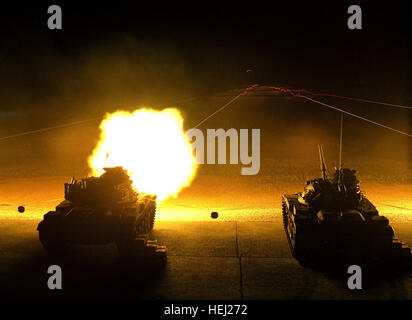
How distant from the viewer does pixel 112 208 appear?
8.00m

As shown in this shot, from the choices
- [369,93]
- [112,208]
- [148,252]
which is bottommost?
[148,252]

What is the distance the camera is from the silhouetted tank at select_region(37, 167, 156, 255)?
7621 millimetres

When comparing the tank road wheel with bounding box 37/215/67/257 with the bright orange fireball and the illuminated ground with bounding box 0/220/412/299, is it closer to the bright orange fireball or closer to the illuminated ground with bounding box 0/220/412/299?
the illuminated ground with bounding box 0/220/412/299

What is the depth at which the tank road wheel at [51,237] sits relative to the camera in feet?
25.3

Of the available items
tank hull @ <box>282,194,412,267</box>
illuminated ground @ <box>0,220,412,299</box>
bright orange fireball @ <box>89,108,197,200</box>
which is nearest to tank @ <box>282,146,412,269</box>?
tank hull @ <box>282,194,412,267</box>

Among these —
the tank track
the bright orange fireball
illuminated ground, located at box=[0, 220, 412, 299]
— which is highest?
the bright orange fireball

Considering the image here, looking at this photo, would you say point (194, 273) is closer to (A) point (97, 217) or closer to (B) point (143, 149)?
(A) point (97, 217)

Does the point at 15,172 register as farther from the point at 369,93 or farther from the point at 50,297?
the point at 369,93

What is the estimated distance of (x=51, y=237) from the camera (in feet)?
25.5

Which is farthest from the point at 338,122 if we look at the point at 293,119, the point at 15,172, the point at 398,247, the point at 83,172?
the point at 398,247

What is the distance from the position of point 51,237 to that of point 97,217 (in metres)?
1.01

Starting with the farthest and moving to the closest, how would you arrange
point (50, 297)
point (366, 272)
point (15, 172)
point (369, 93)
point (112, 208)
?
point (369, 93) < point (15, 172) < point (112, 208) < point (366, 272) < point (50, 297)

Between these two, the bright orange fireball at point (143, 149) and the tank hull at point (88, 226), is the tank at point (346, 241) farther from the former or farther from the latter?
the bright orange fireball at point (143, 149)
